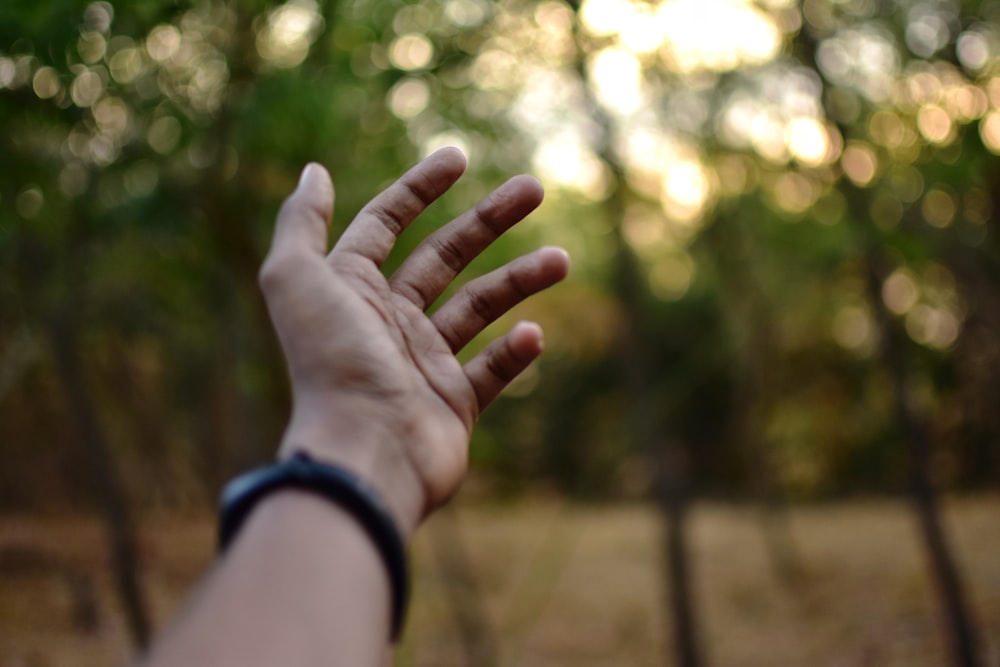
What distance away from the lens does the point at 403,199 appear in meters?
1.55

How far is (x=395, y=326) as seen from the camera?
1488 millimetres

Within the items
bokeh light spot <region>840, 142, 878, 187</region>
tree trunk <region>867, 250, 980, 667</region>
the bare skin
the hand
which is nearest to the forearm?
the bare skin

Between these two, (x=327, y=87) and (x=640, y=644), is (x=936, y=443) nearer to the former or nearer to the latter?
(x=640, y=644)

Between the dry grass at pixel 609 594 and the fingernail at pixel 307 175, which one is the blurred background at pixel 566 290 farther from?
the fingernail at pixel 307 175

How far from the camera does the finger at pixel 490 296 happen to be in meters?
1.54

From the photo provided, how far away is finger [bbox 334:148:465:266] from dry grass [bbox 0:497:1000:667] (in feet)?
22.5

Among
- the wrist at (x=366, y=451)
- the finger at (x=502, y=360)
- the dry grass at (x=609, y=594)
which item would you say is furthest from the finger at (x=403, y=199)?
the dry grass at (x=609, y=594)

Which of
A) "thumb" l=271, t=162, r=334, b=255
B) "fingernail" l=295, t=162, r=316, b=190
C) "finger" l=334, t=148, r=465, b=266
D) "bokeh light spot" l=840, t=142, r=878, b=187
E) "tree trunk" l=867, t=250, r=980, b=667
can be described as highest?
"fingernail" l=295, t=162, r=316, b=190

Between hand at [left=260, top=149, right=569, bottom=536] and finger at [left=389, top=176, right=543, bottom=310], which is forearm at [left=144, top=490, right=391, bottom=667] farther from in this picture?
finger at [left=389, top=176, right=543, bottom=310]

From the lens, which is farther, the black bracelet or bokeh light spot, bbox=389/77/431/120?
bokeh light spot, bbox=389/77/431/120

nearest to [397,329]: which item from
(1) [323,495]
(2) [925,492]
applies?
(1) [323,495]

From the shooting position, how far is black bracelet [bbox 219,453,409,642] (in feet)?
3.59

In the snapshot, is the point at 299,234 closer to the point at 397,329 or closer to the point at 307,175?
the point at 307,175

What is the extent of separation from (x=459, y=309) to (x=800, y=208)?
28.4ft
